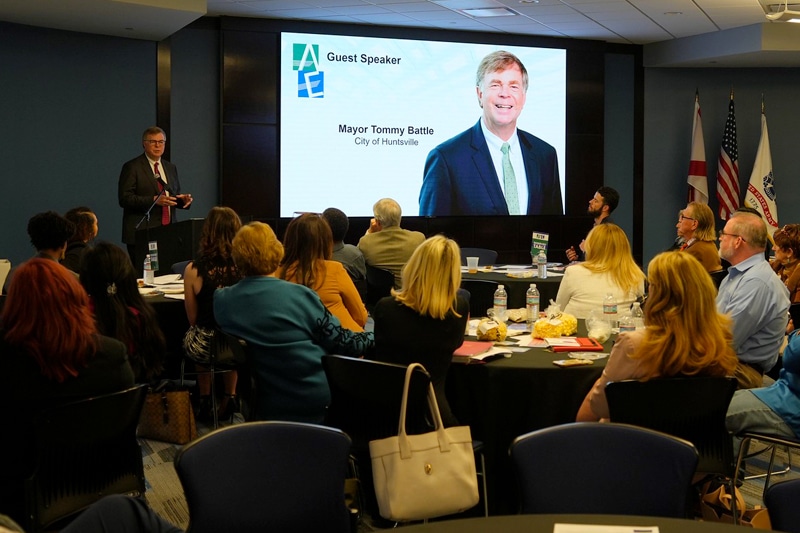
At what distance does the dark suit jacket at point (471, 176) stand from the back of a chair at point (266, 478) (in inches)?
320

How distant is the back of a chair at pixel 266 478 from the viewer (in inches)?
90.4

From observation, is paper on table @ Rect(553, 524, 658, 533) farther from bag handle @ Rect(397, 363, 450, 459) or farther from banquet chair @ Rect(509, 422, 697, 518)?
bag handle @ Rect(397, 363, 450, 459)

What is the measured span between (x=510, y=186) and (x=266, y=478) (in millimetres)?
8775

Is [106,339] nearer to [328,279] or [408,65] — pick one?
[328,279]

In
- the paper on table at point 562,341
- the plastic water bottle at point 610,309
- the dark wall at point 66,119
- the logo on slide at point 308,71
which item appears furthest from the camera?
the logo on slide at point 308,71

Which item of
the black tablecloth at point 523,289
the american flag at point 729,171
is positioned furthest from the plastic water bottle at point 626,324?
the american flag at point 729,171

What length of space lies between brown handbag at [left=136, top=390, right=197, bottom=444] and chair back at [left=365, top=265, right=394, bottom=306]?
6.29 feet

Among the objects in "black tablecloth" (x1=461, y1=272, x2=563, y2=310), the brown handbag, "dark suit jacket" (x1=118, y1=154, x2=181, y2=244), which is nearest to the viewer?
the brown handbag

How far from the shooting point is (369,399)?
3.61m

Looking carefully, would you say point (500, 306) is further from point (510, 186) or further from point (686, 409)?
point (510, 186)

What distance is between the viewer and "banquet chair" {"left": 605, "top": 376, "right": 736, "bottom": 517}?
3.33 meters

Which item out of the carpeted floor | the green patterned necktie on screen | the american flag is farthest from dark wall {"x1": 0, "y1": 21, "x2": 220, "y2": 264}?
the american flag

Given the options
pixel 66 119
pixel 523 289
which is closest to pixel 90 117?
pixel 66 119

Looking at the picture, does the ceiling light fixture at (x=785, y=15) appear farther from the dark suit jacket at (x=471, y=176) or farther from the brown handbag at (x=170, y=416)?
the brown handbag at (x=170, y=416)
